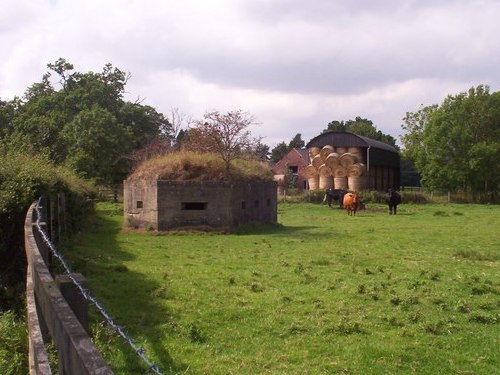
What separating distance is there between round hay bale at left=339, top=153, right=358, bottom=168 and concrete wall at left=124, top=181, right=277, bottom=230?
29.8 meters

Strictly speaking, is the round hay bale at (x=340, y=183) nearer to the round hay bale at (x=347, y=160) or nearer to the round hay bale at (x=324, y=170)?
the round hay bale at (x=324, y=170)

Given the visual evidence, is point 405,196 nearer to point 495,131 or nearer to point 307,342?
point 495,131

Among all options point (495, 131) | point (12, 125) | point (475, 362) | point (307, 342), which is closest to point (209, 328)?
point (307, 342)

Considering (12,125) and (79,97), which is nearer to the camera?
(12,125)

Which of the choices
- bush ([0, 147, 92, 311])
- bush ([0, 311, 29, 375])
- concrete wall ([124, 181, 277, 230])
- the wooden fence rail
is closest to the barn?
concrete wall ([124, 181, 277, 230])

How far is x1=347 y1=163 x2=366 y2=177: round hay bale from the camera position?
165 feet

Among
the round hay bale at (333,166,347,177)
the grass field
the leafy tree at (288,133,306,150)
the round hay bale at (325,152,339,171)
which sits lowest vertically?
the grass field

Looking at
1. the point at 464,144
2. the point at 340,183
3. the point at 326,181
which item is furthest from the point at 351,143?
the point at 464,144

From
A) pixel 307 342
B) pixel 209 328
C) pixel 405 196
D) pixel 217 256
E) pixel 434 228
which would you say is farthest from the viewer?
Answer: pixel 405 196

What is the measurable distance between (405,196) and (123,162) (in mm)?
22342

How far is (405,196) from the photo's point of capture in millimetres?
48438

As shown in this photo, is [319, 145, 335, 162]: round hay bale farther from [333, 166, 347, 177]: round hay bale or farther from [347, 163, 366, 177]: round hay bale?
[347, 163, 366, 177]: round hay bale

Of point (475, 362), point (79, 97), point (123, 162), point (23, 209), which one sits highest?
point (79, 97)

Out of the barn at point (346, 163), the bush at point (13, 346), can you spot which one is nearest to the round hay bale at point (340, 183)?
the barn at point (346, 163)
